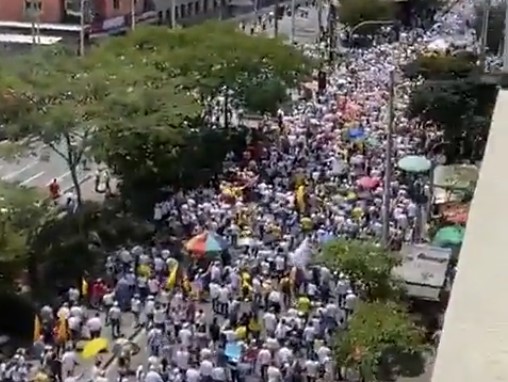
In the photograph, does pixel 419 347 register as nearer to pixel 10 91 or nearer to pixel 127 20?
pixel 10 91

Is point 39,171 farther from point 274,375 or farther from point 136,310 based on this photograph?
point 274,375

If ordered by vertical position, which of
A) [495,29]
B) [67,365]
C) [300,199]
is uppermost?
[495,29]

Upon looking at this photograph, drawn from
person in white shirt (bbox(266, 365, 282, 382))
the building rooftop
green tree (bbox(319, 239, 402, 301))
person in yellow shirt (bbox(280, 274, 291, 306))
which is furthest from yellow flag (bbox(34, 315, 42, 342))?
the building rooftop

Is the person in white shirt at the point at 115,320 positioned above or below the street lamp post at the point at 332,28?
below

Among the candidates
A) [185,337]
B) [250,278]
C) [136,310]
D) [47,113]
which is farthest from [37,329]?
[47,113]

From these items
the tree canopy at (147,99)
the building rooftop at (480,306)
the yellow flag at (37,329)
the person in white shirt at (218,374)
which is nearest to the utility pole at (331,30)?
the tree canopy at (147,99)

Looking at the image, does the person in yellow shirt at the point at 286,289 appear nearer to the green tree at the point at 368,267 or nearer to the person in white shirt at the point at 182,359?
the green tree at the point at 368,267

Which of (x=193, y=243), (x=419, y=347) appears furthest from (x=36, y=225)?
(x=419, y=347)
